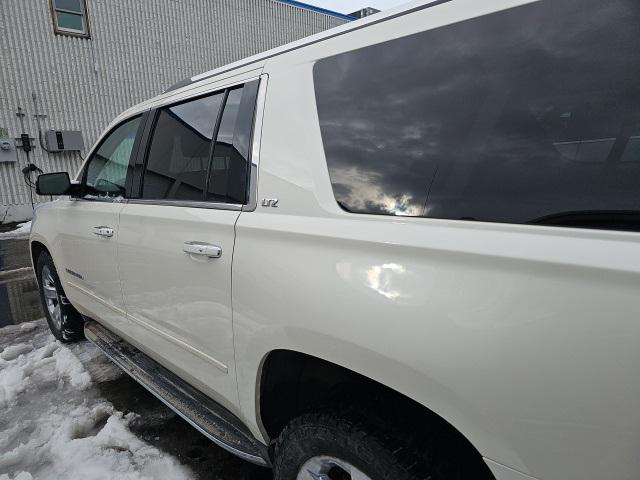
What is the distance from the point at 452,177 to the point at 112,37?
14.7 meters

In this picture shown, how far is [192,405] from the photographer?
206cm

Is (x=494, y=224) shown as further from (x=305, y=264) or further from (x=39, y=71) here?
(x=39, y=71)

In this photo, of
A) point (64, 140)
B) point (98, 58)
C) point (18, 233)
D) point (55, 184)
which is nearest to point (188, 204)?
point (55, 184)

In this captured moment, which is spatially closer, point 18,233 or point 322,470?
point 322,470

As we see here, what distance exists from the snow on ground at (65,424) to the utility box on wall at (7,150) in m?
10.1

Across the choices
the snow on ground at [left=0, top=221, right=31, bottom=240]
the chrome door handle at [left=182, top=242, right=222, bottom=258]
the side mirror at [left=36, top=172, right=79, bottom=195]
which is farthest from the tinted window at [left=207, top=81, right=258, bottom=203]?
the snow on ground at [left=0, top=221, right=31, bottom=240]

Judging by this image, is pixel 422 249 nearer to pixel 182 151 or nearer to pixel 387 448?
pixel 387 448

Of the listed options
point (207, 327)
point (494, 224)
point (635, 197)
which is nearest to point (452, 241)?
point (494, 224)

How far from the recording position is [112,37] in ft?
41.7

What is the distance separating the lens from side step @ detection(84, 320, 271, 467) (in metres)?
1.78

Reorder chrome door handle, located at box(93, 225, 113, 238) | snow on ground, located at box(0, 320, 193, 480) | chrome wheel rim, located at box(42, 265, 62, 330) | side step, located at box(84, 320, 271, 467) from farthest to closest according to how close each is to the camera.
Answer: chrome wheel rim, located at box(42, 265, 62, 330)
chrome door handle, located at box(93, 225, 113, 238)
snow on ground, located at box(0, 320, 193, 480)
side step, located at box(84, 320, 271, 467)

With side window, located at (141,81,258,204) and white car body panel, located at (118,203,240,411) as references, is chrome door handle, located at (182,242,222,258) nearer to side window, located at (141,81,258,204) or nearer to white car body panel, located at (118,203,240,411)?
white car body panel, located at (118,203,240,411)

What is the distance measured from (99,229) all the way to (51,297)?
1823 mm

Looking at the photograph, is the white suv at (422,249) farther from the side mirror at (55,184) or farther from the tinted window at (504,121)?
the side mirror at (55,184)
